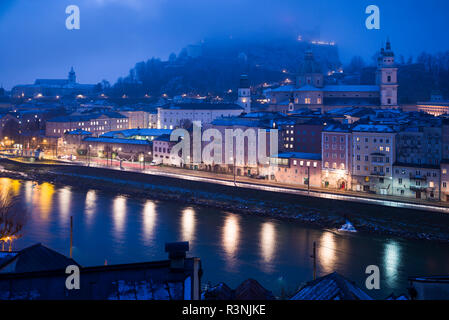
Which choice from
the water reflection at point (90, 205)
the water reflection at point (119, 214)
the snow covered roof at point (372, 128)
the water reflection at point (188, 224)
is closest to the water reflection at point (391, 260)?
the water reflection at point (188, 224)

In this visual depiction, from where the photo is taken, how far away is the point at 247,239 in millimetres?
6176

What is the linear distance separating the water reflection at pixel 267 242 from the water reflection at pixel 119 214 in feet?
5.77

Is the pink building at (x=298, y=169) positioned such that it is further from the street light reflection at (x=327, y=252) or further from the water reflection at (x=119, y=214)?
the water reflection at (x=119, y=214)

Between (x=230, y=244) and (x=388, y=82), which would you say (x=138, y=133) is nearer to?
(x=388, y=82)

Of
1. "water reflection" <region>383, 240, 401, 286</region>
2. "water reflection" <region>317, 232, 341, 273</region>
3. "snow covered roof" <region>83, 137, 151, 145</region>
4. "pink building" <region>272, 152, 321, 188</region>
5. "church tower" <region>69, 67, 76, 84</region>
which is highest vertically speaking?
"church tower" <region>69, 67, 76, 84</region>

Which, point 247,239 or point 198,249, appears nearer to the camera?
point 198,249

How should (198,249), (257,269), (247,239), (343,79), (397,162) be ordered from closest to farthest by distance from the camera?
(257,269)
(198,249)
(247,239)
(397,162)
(343,79)

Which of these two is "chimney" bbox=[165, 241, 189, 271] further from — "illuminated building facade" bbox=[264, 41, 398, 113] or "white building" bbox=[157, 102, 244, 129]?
"white building" bbox=[157, 102, 244, 129]

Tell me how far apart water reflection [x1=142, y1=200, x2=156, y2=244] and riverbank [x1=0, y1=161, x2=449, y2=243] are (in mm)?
596

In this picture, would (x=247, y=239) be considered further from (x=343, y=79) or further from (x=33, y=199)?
(x=343, y=79)

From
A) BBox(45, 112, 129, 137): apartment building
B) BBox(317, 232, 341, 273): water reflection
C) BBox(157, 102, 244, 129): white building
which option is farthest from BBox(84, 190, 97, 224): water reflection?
BBox(157, 102, 244, 129): white building

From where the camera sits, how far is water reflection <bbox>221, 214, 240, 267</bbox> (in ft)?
18.0
